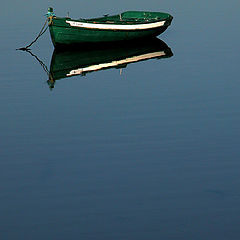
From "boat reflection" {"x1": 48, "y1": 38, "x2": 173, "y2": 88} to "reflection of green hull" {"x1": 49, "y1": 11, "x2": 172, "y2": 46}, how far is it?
695 millimetres

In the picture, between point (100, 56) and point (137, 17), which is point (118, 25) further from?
point (137, 17)

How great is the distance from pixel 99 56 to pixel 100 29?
255cm

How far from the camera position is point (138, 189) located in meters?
26.4

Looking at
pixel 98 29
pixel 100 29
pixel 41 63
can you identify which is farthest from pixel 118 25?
pixel 41 63

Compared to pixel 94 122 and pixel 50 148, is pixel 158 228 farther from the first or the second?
pixel 94 122

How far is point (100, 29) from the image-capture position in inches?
2093

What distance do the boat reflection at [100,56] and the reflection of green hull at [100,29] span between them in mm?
695

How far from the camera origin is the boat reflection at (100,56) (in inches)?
1857

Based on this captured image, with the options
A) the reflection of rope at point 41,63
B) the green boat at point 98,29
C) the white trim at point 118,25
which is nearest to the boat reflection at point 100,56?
the reflection of rope at point 41,63

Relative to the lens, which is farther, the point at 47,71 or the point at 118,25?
the point at 118,25

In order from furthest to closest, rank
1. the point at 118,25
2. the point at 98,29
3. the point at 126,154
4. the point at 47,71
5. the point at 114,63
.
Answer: the point at 118,25 → the point at 98,29 → the point at 114,63 → the point at 47,71 → the point at 126,154

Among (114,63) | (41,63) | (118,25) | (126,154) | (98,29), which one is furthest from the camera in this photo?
(118,25)

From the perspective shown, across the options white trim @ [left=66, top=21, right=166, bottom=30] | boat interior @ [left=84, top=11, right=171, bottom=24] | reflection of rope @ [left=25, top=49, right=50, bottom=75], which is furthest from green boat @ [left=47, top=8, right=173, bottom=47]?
reflection of rope @ [left=25, top=49, right=50, bottom=75]

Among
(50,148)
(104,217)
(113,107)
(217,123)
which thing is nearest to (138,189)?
(104,217)
